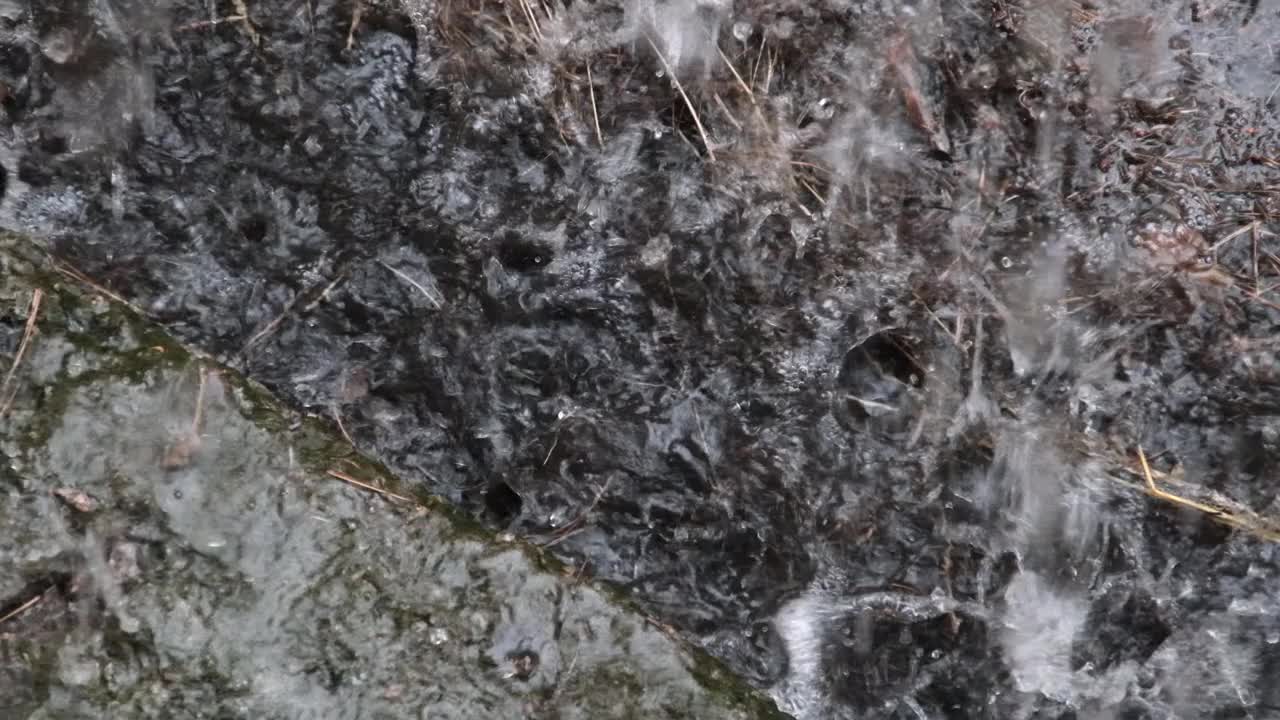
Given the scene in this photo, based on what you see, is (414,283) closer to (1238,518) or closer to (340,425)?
(340,425)

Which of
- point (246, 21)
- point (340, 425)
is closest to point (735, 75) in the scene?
point (246, 21)

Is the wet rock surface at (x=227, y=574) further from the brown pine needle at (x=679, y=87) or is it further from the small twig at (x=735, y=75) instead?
the small twig at (x=735, y=75)

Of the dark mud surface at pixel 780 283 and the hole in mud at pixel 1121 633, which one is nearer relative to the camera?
the dark mud surface at pixel 780 283

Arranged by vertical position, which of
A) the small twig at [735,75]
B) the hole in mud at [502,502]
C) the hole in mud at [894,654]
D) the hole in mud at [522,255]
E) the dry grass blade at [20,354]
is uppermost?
the small twig at [735,75]

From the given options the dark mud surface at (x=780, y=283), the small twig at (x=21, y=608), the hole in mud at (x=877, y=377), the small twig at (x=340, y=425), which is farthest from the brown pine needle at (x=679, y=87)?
the small twig at (x=21, y=608)

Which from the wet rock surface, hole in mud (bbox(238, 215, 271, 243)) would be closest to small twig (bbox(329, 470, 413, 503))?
the wet rock surface
